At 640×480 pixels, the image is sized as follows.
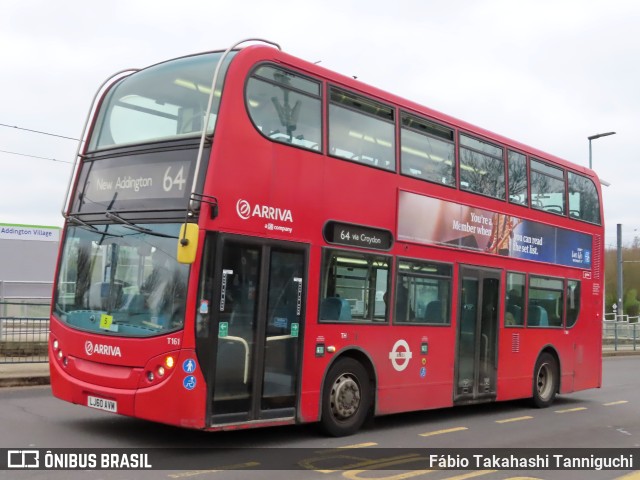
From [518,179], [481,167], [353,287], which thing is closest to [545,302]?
[518,179]

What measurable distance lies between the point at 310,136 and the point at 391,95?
206 cm

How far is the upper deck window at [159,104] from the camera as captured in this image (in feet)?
27.6

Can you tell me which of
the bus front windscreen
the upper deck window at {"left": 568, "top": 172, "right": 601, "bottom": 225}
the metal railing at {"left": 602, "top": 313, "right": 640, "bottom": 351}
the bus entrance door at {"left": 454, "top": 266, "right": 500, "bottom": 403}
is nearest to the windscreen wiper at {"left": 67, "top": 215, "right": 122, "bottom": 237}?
the bus front windscreen

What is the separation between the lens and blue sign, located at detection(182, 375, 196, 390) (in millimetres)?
7613

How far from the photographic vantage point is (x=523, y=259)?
1326cm

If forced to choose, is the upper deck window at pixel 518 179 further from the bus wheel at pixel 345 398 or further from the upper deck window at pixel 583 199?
the bus wheel at pixel 345 398

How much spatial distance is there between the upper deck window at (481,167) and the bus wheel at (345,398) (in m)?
3.71

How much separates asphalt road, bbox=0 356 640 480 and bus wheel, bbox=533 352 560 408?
611 mm

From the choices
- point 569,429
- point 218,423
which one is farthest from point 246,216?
point 569,429

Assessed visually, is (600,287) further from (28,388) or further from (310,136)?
(28,388)

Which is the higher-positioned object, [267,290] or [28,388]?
[267,290]

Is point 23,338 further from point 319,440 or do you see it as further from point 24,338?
point 319,440

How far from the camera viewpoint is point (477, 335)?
12.1m

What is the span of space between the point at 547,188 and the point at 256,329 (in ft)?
25.6
